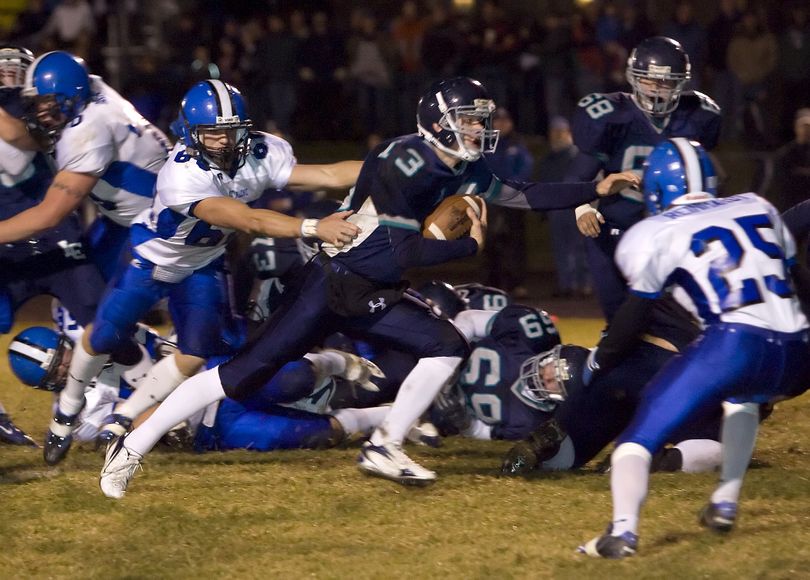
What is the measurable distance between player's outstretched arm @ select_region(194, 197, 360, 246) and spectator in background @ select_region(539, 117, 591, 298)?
6.15 metres

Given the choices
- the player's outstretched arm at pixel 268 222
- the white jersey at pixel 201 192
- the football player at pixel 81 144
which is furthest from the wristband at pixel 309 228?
the football player at pixel 81 144

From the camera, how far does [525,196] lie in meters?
5.19

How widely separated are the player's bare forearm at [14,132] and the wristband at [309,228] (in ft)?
5.91

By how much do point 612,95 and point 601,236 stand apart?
639 millimetres

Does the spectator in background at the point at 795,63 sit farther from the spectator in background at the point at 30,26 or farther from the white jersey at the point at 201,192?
the white jersey at the point at 201,192

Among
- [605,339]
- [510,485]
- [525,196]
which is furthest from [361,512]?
[525,196]

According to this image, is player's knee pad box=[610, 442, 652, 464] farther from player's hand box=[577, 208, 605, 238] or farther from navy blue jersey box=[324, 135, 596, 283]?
player's hand box=[577, 208, 605, 238]

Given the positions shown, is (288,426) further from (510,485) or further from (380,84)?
(380,84)

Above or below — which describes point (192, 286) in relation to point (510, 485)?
above

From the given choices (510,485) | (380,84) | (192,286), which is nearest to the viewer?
(510,485)

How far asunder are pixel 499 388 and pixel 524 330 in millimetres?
277

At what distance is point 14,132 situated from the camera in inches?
232

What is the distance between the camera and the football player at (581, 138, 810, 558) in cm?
388

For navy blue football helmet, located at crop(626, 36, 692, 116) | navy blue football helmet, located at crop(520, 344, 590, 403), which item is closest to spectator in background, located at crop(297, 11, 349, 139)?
navy blue football helmet, located at crop(626, 36, 692, 116)
